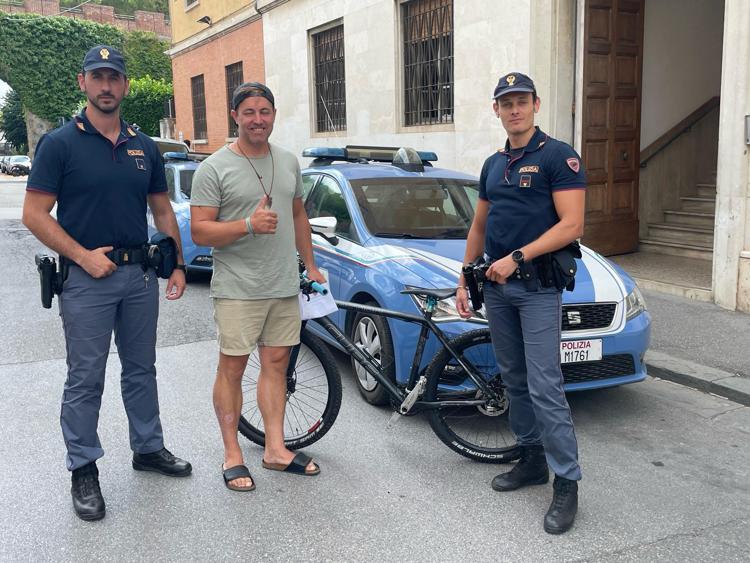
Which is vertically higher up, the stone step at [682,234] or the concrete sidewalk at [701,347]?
the stone step at [682,234]

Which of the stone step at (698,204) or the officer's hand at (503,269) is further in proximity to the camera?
the stone step at (698,204)

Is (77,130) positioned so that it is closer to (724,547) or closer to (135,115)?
(724,547)

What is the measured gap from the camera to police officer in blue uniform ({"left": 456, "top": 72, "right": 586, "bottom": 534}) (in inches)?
130

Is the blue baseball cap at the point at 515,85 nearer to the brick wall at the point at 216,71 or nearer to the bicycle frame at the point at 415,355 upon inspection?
the bicycle frame at the point at 415,355

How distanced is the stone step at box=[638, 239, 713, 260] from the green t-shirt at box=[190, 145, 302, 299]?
24.3ft

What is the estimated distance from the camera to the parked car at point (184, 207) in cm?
909

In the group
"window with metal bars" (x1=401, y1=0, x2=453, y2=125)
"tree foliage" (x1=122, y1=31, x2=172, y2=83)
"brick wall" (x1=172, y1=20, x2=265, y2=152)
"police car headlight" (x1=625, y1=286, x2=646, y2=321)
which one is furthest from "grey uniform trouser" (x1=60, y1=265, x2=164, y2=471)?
"tree foliage" (x1=122, y1=31, x2=172, y2=83)

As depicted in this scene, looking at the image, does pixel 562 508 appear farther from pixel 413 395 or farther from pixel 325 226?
pixel 325 226

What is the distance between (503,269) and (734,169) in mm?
5113

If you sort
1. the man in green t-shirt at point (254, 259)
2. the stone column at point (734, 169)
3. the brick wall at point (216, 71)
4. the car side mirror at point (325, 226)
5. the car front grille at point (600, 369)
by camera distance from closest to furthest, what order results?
the man in green t-shirt at point (254, 259), the car front grille at point (600, 369), the car side mirror at point (325, 226), the stone column at point (734, 169), the brick wall at point (216, 71)

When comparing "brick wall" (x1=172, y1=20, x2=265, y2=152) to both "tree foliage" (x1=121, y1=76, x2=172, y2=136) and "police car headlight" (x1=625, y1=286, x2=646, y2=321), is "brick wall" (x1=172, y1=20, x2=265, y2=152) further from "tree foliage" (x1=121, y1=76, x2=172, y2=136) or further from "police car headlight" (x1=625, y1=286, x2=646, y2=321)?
"police car headlight" (x1=625, y1=286, x2=646, y2=321)

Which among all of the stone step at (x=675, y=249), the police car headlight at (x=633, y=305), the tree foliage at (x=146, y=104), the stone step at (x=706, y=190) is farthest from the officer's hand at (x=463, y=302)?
the tree foliage at (x=146, y=104)

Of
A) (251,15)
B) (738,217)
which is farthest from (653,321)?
(251,15)

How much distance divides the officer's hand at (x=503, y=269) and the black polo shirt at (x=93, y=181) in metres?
1.71
